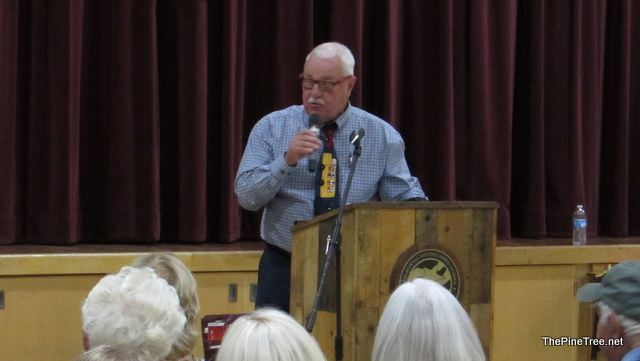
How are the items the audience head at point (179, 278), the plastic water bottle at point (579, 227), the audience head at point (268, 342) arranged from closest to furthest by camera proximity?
1. the audience head at point (268, 342)
2. the audience head at point (179, 278)
3. the plastic water bottle at point (579, 227)

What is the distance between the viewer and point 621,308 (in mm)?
2221

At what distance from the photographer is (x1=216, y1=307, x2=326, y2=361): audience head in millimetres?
1725

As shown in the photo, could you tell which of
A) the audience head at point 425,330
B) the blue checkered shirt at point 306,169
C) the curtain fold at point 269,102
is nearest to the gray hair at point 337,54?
the blue checkered shirt at point 306,169

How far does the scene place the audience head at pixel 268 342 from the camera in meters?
1.72

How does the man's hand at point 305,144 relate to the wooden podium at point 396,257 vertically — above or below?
above

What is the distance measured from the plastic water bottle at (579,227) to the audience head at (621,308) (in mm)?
3216

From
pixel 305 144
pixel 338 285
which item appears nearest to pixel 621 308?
pixel 338 285

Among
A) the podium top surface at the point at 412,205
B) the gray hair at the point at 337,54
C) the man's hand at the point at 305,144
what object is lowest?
the podium top surface at the point at 412,205

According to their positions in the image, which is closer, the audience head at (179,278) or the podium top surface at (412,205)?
the audience head at (179,278)

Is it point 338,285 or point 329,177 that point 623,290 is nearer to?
point 338,285

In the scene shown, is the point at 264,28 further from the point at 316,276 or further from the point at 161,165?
the point at 316,276

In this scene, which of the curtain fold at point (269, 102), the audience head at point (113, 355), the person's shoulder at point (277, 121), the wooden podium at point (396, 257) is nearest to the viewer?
the audience head at point (113, 355)

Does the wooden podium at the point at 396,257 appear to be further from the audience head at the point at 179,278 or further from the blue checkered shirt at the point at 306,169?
the audience head at the point at 179,278

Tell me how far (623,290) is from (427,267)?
1.04 metres
